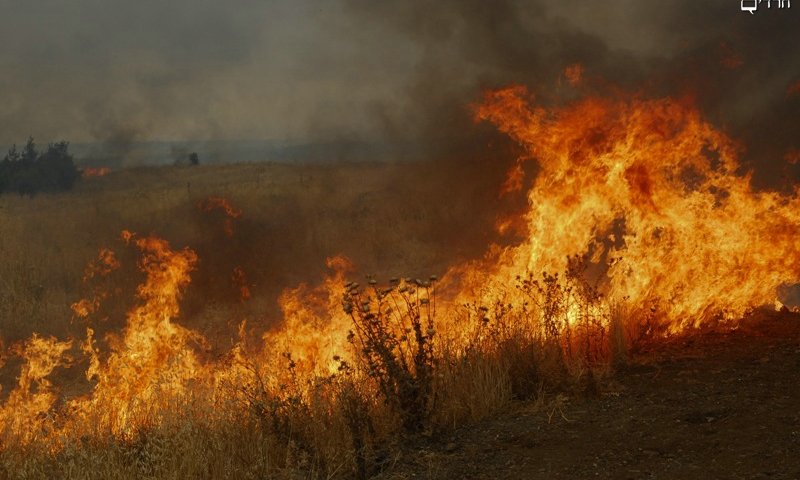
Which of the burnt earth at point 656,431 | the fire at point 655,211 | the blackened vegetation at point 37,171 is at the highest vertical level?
the blackened vegetation at point 37,171

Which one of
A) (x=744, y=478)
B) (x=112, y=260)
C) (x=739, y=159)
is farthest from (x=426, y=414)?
(x=112, y=260)

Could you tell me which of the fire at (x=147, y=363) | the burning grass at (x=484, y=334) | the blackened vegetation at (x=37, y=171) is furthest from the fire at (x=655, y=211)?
the blackened vegetation at (x=37, y=171)

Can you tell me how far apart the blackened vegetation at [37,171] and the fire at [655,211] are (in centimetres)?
2978

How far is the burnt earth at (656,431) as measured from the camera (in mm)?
3797

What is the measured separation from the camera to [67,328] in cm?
1162

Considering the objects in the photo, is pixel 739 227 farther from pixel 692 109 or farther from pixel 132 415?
pixel 132 415

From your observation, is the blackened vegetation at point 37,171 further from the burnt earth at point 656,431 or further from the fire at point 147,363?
the burnt earth at point 656,431

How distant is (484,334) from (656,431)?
6.09 feet

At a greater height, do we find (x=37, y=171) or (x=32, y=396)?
(x=37, y=171)

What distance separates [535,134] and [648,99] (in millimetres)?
1381

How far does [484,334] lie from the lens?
229 inches

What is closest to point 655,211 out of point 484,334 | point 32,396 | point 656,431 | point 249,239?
point 484,334

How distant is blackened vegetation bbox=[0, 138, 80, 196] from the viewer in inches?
1248

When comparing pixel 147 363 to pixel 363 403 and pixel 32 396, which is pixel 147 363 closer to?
pixel 32 396
